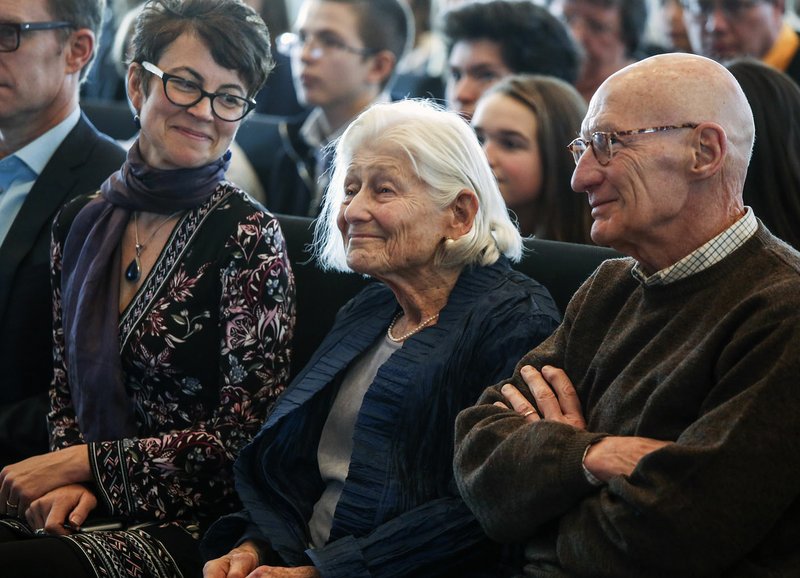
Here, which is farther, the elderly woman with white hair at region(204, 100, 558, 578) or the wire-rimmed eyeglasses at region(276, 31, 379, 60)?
the wire-rimmed eyeglasses at region(276, 31, 379, 60)

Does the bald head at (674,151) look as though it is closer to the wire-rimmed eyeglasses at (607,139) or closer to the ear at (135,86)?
the wire-rimmed eyeglasses at (607,139)

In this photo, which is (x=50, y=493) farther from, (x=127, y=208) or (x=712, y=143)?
(x=712, y=143)

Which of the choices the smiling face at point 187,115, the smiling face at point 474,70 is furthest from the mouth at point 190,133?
the smiling face at point 474,70

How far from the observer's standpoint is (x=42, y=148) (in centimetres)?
266

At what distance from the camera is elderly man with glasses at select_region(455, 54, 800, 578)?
138cm

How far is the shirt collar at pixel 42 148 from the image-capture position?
8.69 ft

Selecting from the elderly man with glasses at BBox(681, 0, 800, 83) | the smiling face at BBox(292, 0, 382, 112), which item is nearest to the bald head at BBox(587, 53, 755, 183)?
the elderly man with glasses at BBox(681, 0, 800, 83)

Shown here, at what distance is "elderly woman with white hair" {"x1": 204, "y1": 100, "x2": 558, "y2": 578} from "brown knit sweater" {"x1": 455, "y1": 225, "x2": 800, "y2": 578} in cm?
14

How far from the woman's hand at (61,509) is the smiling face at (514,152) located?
131cm

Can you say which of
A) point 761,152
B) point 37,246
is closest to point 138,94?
point 37,246

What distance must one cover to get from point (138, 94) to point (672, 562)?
4.82ft

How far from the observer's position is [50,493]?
209cm

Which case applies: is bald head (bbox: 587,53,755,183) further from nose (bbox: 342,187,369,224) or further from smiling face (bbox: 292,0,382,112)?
smiling face (bbox: 292,0,382,112)

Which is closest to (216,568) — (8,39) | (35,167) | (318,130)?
(35,167)
